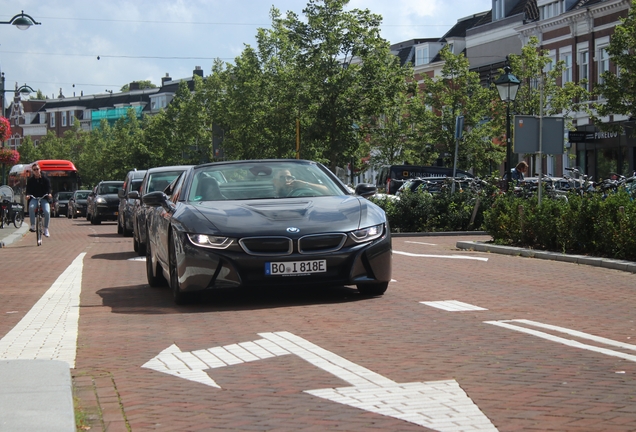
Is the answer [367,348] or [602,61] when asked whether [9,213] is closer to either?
[602,61]

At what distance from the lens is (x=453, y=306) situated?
9.35 meters

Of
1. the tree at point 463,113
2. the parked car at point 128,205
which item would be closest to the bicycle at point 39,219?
the parked car at point 128,205

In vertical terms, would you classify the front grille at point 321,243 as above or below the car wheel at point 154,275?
above

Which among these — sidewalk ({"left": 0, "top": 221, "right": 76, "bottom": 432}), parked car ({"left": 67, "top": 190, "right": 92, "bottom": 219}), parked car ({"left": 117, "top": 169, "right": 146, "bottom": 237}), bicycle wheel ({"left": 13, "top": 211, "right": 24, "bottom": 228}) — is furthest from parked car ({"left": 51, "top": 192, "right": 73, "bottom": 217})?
sidewalk ({"left": 0, "top": 221, "right": 76, "bottom": 432})

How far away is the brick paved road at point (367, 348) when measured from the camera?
4.89m

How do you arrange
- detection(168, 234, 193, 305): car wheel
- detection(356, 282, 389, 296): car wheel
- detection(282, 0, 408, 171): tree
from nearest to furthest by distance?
1. detection(168, 234, 193, 305): car wheel
2. detection(356, 282, 389, 296): car wheel
3. detection(282, 0, 408, 171): tree

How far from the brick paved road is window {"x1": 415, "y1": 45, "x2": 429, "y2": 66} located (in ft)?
218

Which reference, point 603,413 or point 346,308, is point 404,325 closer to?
point 346,308

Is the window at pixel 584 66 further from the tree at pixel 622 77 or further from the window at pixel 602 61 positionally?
the tree at pixel 622 77

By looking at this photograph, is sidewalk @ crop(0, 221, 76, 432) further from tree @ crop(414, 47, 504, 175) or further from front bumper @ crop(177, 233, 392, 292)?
tree @ crop(414, 47, 504, 175)

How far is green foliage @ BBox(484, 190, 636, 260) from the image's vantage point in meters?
15.4

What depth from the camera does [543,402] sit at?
5.06 m

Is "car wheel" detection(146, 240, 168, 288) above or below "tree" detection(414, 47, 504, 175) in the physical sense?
below

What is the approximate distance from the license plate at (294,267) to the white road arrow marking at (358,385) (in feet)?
5.45
